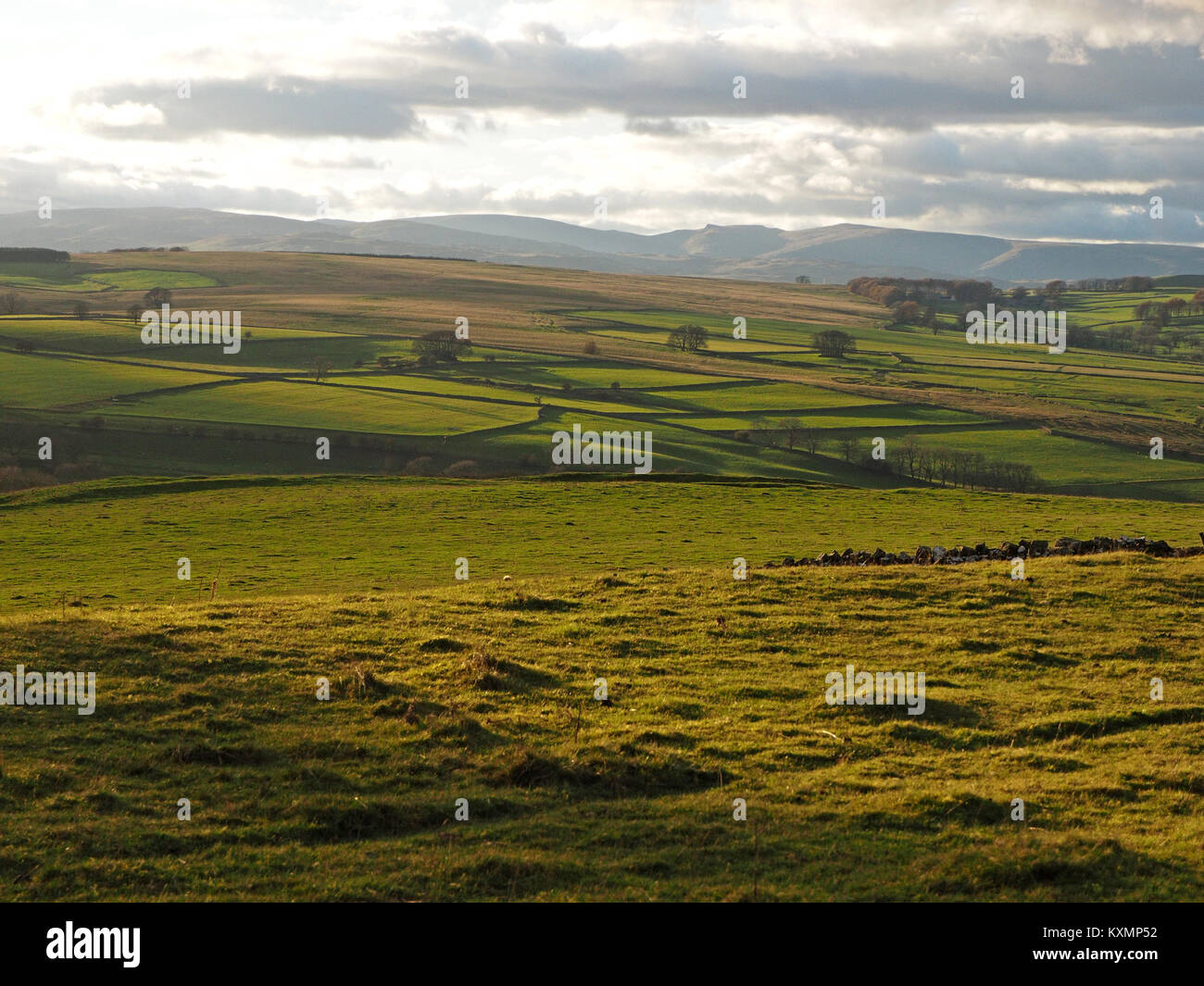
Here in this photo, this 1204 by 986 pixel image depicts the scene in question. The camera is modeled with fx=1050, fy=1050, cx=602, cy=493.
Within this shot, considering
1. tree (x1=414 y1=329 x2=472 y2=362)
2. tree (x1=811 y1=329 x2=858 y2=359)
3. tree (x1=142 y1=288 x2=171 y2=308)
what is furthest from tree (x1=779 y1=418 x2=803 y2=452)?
tree (x1=142 y1=288 x2=171 y2=308)

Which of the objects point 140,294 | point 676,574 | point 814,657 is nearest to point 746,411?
point 676,574

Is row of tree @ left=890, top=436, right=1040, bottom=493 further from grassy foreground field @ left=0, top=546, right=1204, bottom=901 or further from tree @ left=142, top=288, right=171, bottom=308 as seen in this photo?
tree @ left=142, top=288, right=171, bottom=308

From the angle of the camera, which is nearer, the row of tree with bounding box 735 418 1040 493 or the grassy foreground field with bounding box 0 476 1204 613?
the grassy foreground field with bounding box 0 476 1204 613

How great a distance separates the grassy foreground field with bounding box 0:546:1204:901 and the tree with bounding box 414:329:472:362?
3983 inches

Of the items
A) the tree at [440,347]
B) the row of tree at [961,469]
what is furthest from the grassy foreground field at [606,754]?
the tree at [440,347]

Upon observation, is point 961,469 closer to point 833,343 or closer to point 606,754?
point 833,343

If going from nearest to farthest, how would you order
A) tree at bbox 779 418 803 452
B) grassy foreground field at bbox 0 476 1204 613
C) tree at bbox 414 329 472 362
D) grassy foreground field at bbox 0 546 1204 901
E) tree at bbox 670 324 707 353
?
1. grassy foreground field at bbox 0 546 1204 901
2. grassy foreground field at bbox 0 476 1204 613
3. tree at bbox 779 418 803 452
4. tree at bbox 414 329 472 362
5. tree at bbox 670 324 707 353

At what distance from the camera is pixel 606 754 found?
15727mm

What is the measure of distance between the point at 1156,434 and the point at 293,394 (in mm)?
84146

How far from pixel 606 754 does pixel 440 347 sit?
11680 centimetres

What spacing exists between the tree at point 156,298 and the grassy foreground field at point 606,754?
6115 inches

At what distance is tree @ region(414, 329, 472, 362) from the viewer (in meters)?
125
